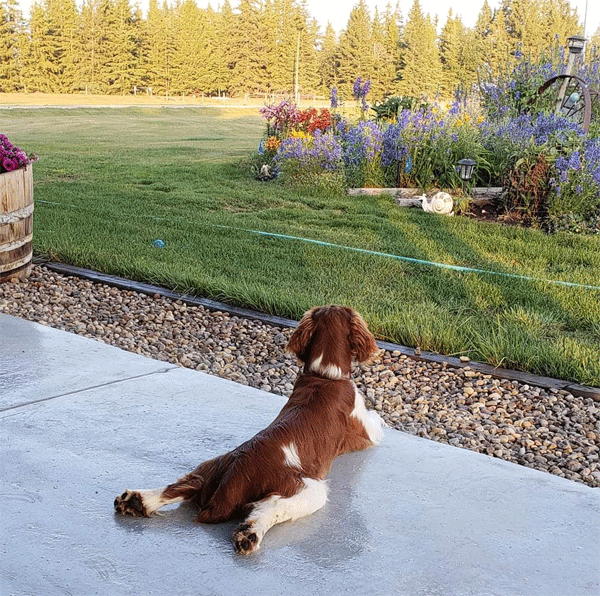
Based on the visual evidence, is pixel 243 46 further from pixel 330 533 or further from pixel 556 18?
pixel 330 533

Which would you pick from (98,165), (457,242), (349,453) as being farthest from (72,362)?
(98,165)

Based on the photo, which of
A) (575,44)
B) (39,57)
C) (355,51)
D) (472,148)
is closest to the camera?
(472,148)

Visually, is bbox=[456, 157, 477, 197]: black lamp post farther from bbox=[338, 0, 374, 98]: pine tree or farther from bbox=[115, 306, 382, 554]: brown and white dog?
bbox=[338, 0, 374, 98]: pine tree

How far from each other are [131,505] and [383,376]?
212 cm

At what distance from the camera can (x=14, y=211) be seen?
6.32 m

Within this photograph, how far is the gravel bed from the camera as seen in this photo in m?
3.68

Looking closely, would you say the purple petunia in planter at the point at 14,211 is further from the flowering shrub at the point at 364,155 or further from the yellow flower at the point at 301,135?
the yellow flower at the point at 301,135

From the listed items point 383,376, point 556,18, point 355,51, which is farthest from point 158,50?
point 383,376

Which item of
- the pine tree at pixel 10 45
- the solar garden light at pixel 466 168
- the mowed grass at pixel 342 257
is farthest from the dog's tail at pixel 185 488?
the pine tree at pixel 10 45

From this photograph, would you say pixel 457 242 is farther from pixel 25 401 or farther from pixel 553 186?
pixel 25 401

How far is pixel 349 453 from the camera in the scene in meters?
3.26

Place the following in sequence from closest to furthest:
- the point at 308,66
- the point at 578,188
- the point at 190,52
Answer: the point at 578,188 < the point at 190,52 < the point at 308,66

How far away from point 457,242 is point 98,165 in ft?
27.0

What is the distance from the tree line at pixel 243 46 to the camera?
53344 millimetres
